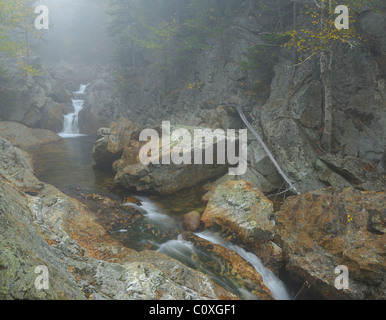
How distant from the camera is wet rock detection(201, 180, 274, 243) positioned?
7.17 meters

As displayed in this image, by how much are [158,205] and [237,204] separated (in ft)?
10.7

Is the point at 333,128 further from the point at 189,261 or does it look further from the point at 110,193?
the point at 110,193

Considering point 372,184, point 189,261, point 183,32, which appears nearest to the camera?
point 189,261

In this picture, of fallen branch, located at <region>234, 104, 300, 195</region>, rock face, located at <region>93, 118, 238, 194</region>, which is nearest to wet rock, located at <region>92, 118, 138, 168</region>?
rock face, located at <region>93, 118, 238, 194</region>

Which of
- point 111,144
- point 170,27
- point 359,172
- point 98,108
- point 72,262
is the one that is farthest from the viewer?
point 98,108

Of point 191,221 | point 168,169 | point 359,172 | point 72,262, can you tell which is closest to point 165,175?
point 168,169

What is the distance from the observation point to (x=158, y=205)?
9547 mm

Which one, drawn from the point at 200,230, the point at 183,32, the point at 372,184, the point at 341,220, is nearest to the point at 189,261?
the point at 200,230

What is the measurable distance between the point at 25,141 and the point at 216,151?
1597 cm

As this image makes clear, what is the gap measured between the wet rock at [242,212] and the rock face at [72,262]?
242cm

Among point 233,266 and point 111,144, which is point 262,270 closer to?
point 233,266

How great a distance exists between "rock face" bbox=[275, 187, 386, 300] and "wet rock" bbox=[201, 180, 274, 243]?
459 mm

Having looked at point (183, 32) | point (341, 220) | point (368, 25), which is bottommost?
point (341, 220)
